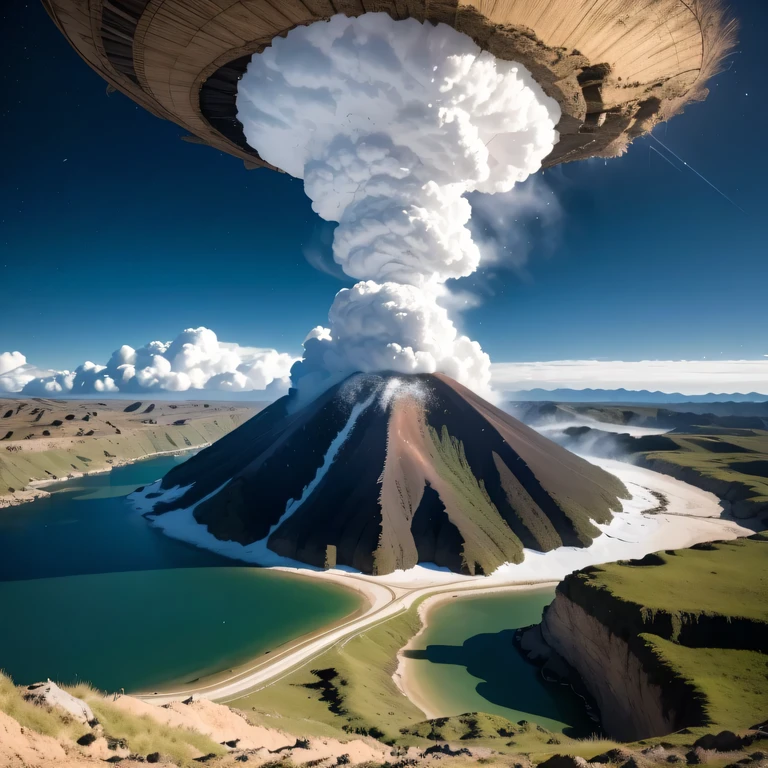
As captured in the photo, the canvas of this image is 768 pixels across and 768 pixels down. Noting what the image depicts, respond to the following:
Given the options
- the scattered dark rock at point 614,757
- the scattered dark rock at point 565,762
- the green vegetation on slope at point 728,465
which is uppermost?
the scattered dark rock at point 565,762

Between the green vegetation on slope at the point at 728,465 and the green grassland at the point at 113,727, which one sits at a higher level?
the green grassland at the point at 113,727

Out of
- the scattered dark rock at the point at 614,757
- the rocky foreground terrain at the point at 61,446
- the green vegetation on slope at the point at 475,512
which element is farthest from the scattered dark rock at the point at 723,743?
the rocky foreground terrain at the point at 61,446

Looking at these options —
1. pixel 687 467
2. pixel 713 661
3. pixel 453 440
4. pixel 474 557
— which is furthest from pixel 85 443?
pixel 687 467

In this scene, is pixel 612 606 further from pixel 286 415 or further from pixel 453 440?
pixel 286 415

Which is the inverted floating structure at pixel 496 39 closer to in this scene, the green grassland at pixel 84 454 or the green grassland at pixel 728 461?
the green grassland at pixel 728 461

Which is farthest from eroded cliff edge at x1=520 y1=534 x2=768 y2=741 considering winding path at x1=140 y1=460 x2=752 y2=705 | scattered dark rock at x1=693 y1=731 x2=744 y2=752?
winding path at x1=140 y1=460 x2=752 y2=705

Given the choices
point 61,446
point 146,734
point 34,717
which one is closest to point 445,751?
point 146,734
